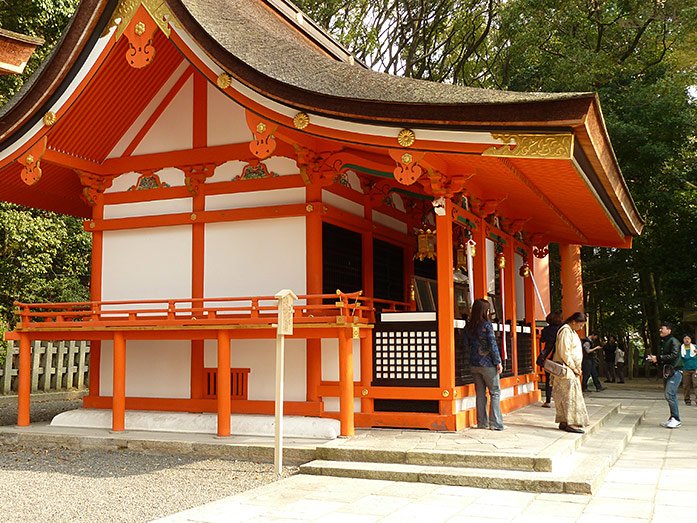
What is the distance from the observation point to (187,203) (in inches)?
430

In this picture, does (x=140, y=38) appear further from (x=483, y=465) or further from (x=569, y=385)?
(x=569, y=385)

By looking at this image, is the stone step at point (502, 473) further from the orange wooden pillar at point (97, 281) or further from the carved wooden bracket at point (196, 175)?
the orange wooden pillar at point (97, 281)

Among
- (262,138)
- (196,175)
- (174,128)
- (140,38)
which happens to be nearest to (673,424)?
(262,138)

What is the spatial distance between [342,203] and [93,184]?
161 inches

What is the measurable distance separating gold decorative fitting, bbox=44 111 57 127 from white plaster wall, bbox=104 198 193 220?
187 cm

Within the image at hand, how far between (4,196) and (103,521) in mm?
8145

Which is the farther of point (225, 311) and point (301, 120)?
point (225, 311)

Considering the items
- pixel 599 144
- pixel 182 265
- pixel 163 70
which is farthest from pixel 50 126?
pixel 599 144

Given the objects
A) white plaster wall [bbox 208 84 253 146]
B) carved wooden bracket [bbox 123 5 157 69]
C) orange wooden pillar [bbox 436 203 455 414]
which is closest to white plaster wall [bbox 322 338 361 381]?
orange wooden pillar [bbox 436 203 455 414]

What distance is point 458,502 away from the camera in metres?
6.10

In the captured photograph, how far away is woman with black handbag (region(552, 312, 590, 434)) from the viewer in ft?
28.7

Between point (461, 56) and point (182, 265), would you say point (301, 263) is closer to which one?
point (182, 265)

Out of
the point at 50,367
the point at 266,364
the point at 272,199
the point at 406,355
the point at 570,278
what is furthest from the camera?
the point at 570,278

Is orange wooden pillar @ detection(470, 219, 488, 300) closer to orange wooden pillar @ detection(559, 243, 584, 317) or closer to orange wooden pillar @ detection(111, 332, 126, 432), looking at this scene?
orange wooden pillar @ detection(111, 332, 126, 432)
